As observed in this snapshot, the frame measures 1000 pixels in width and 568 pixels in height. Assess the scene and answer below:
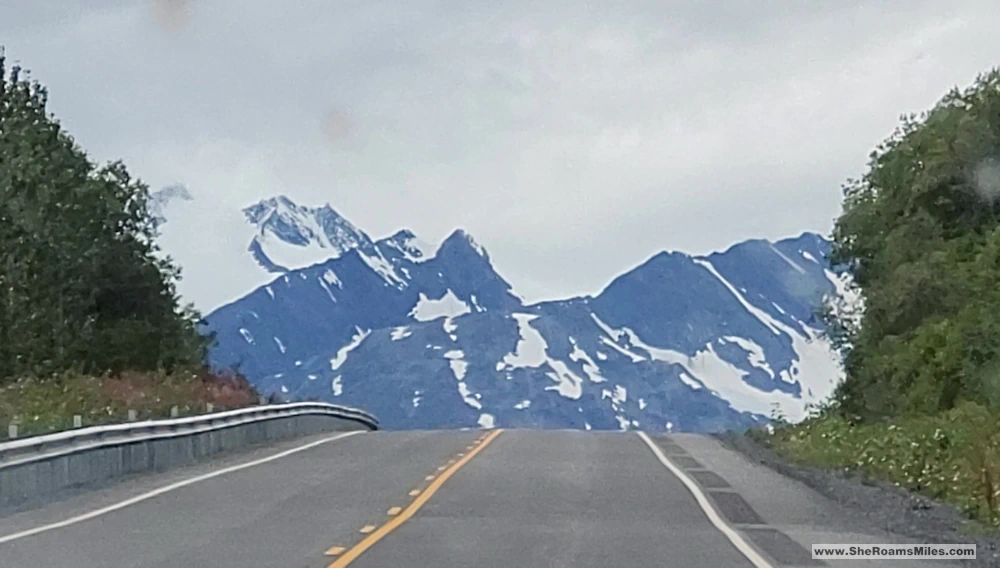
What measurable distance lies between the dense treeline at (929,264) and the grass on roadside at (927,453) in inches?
74.3

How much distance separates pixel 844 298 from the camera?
5922cm

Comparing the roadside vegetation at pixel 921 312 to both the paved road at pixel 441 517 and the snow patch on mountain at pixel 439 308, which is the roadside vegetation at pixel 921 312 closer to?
the paved road at pixel 441 517

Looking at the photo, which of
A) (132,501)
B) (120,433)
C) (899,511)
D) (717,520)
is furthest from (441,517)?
(120,433)

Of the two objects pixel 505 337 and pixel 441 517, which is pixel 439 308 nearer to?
pixel 505 337

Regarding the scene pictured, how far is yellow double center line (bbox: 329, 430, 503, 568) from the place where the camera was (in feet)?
56.0

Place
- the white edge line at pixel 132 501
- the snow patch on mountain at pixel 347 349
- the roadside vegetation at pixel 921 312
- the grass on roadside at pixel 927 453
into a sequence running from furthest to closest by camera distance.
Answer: the snow patch on mountain at pixel 347 349, the roadside vegetation at pixel 921 312, the grass on roadside at pixel 927 453, the white edge line at pixel 132 501

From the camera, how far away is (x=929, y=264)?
4784 cm

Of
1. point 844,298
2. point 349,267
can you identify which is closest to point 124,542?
point 844,298

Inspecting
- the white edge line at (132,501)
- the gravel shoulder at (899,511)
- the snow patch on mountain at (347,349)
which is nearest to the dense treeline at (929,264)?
the gravel shoulder at (899,511)

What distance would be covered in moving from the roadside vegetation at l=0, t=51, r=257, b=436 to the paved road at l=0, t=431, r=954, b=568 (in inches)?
891

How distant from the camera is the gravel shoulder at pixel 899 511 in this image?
20641mm

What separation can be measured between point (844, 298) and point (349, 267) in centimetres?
7954

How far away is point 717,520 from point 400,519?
376cm

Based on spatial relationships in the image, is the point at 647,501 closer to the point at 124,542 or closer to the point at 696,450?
the point at 124,542
